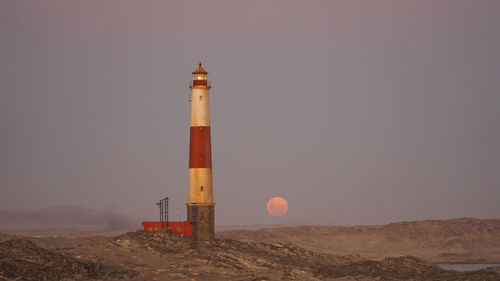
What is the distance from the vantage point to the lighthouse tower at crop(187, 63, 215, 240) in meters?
66.1

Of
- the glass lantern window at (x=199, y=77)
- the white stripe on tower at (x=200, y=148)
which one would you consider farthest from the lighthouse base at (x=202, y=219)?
the glass lantern window at (x=199, y=77)

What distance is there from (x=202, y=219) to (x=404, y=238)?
60.2 metres

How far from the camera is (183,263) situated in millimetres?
54844

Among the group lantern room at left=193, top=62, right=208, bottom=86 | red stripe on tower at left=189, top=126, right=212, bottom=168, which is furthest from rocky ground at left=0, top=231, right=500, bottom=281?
lantern room at left=193, top=62, right=208, bottom=86

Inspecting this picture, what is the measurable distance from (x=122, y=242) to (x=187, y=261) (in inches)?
248

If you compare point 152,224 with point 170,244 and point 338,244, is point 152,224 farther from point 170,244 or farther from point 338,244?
point 338,244

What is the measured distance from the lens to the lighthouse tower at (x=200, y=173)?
66062 millimetres

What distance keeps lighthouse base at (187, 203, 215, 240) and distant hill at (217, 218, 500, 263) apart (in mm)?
40227

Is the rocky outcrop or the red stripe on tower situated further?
the red stripe on tower

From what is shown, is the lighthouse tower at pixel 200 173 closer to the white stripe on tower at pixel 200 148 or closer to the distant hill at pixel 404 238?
the white stripe on tower at pixel 200 148

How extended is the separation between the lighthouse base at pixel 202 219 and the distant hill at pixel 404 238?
40.2 m

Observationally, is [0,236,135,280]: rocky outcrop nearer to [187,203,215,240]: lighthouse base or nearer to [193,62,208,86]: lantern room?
[187,203,215,240]: lighthouse base

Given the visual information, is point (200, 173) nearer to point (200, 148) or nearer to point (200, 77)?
point (200, 148)

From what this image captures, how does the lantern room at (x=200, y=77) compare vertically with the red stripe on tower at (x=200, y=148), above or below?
above
